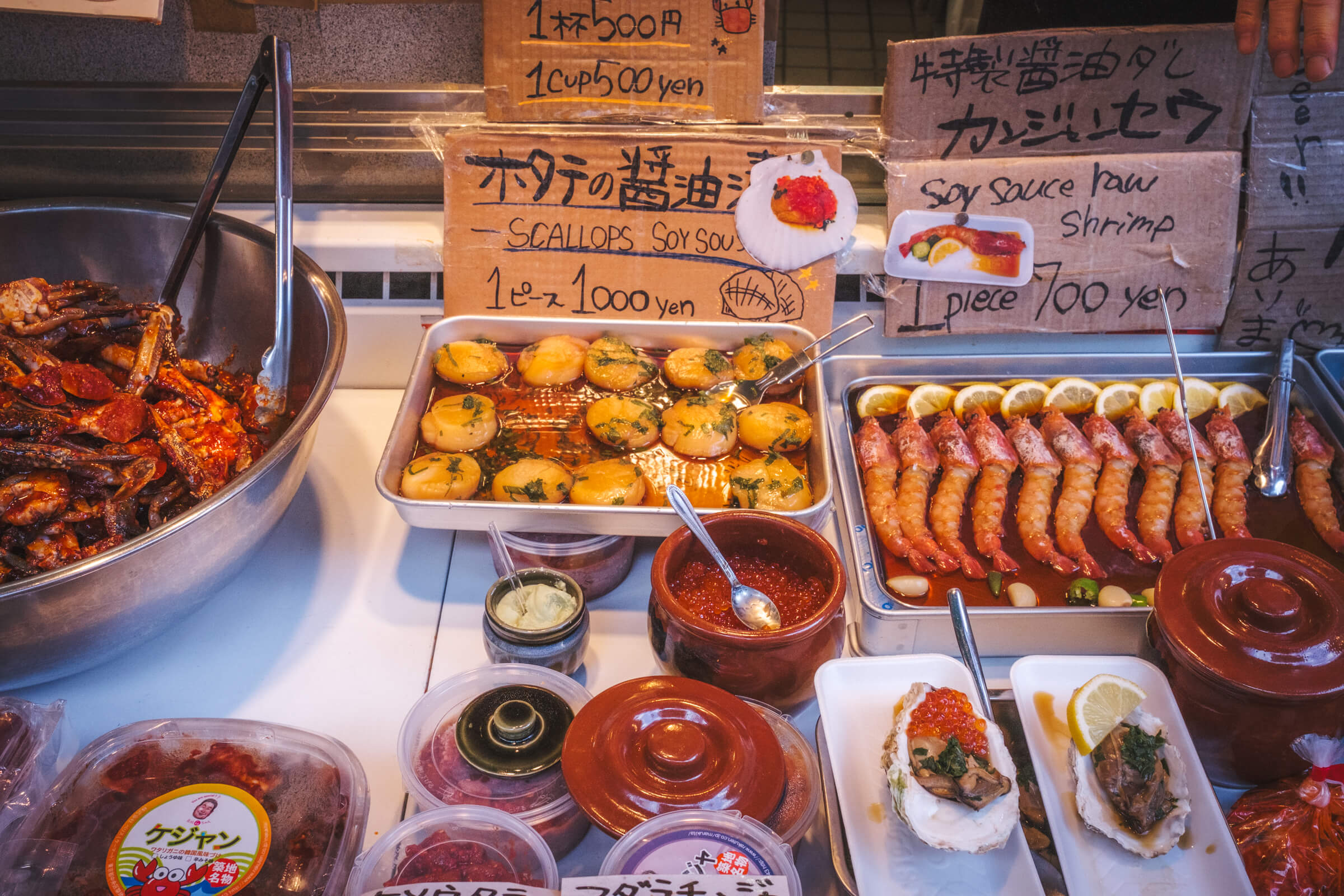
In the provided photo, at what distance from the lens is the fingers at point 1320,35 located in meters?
1.76

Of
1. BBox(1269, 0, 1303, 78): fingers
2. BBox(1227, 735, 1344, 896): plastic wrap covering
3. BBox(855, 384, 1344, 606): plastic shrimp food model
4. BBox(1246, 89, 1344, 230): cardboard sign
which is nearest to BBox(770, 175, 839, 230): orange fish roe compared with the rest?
BBox(855, 384, 1344, 606): plastic shrimp food model

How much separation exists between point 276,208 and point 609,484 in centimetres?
95

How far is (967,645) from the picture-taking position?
1.54 m

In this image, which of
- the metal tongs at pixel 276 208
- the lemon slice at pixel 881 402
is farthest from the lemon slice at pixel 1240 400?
the metal tongs at pixel 276 208

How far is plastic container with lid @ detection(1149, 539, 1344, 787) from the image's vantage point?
1.37 m

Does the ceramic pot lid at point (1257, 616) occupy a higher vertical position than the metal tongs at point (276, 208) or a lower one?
lower

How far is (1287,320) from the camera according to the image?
7.61 feet

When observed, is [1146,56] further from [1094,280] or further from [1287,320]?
[1287,320]

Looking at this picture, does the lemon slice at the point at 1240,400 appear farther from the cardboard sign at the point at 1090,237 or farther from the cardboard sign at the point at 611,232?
the cardboard sign at the point at 611,232

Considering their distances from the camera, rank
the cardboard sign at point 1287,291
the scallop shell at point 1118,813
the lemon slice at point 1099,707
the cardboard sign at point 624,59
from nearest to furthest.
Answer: the scallop shell at point 1118,813 → the lemon slice at point 1099,707 → the cardboard sign at point 624,59 → the cardboard sign at point 1287,291

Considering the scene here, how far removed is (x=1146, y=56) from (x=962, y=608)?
5.00 ft

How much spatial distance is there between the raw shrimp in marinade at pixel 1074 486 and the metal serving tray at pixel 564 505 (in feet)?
1.91

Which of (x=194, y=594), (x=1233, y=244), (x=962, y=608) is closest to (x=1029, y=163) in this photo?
(x=1233, y=244)

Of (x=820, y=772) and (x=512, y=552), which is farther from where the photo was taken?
(x=512, y=552)
